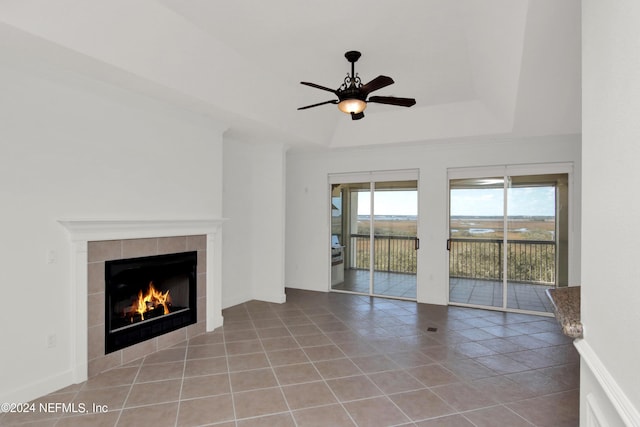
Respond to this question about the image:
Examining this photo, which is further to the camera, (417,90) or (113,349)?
(417,90)

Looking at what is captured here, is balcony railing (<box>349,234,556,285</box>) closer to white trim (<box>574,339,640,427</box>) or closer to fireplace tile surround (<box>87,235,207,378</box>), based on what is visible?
fireplace tile surround (<box>87,235,207,378</box>)

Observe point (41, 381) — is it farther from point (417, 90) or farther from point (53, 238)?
point (417, 90)

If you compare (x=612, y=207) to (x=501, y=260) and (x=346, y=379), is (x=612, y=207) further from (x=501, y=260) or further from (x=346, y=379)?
(x=501, y=260)

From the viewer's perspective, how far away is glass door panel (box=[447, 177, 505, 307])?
5535 millimetres

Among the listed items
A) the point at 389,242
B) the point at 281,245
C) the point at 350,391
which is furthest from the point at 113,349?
the point at 389,242

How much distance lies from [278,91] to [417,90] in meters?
1.85

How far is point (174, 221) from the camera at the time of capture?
12.7 feet

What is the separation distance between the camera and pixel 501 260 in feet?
18.1

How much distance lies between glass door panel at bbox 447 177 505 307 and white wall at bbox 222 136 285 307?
9.56 feet

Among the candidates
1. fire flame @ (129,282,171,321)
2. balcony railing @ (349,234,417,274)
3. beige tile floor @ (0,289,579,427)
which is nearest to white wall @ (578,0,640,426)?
beige tile floor @ (0,289,579,427)

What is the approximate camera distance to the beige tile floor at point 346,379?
2547 millimetres

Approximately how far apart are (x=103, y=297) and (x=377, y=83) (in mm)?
3241

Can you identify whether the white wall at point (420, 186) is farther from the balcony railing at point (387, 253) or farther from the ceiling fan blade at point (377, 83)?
the ceiling fan blade at point (377, 83)

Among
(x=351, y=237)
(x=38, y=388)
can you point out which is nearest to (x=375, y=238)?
(x=351, y=237)
